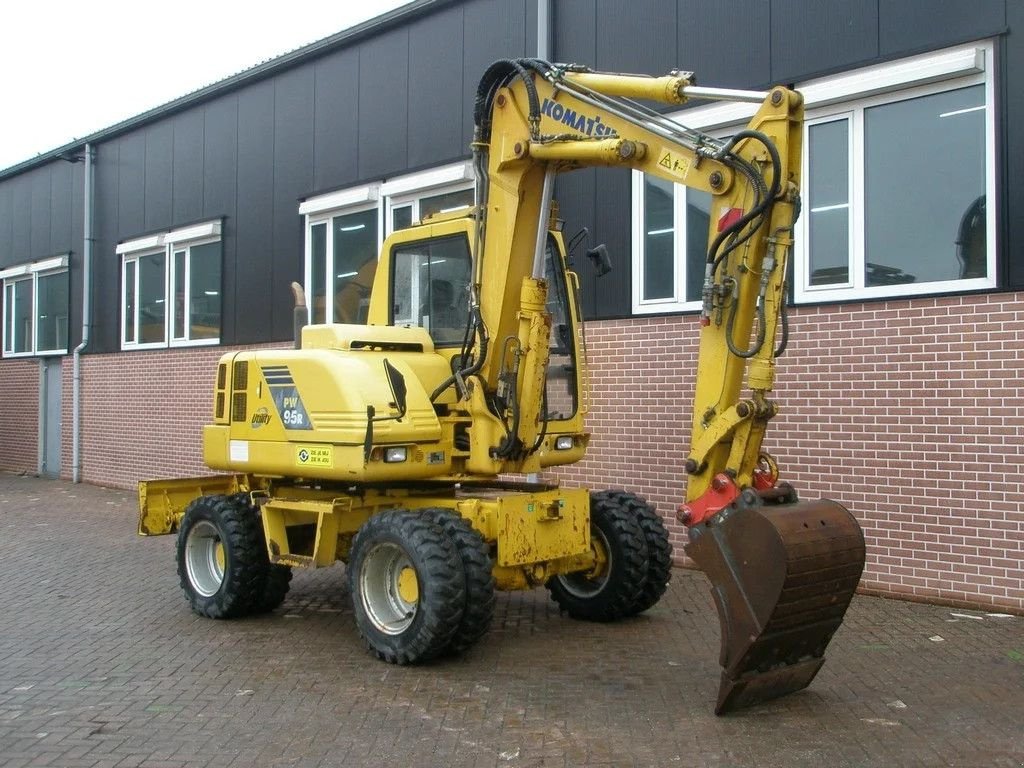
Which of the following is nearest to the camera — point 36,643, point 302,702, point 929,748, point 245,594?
point 929,748

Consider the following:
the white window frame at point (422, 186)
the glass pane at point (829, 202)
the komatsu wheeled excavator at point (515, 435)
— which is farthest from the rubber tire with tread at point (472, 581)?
the white window frame at point (422, 186)

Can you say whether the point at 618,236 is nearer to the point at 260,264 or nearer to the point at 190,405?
the point at 260,264

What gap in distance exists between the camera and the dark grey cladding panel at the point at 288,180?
14.7m

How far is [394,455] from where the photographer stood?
723 centimetres

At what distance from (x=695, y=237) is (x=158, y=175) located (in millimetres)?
10477

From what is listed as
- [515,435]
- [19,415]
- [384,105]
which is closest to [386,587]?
[515,435]

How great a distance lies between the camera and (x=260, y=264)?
50.6 ft

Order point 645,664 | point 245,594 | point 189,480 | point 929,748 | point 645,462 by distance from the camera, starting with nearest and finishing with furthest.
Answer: point 929,748
point 645,664
point 245,594
point 189,480
point 645,462

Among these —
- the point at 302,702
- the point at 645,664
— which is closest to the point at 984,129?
the point at 645,664

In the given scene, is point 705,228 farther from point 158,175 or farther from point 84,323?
point 84,323

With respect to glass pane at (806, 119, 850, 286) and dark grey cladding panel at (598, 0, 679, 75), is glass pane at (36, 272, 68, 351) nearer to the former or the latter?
dark grey cladding panel at (598, 0, 679, 75)

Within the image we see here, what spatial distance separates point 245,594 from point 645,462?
4.15 metres

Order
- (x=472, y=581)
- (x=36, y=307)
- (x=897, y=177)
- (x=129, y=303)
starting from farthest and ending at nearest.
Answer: (x=36, y=307) → (x=129, y=303) → (x=897, y=177) → (x=472, y=581)

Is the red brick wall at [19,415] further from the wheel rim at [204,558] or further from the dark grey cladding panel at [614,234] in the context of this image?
the dark grey cladding panel at [614,234]
